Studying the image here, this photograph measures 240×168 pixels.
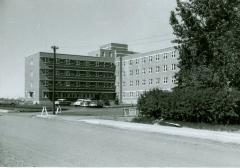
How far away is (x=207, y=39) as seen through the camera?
98.6ft

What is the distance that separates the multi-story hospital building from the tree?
163 ft

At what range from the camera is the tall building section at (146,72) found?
8307 cm

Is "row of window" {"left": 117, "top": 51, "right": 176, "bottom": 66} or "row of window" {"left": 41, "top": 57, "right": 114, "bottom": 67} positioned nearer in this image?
"row of window" {"left": 117, "top": 51, "right": 176, "bottom": 66}

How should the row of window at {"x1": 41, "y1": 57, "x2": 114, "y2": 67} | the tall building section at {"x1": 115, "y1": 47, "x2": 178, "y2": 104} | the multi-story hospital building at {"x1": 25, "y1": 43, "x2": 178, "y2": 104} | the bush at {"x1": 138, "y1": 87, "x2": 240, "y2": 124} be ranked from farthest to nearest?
the row of window at {"x1": 41, "y1": 57, "x2": 114, "y2": 67}, the multi-story hospital building at {"x1": 25, "y1": 43, "x2": 178, "y2": 104}, the tall building section at {"x1": 115, "y1": 47, "x2": 178, "y2": 104}, the bush at {"x1": 138, "y1": 87, "x2": 240, "y2": 124}

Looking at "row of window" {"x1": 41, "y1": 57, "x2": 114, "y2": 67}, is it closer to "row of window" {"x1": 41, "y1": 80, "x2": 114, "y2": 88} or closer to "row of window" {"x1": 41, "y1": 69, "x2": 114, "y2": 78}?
"row of window" {"x1": 41, "y1": 69, "x2": 114, "y2": 78}

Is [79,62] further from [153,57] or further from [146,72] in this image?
[153,57]

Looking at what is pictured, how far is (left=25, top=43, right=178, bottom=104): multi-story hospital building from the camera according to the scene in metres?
87.2

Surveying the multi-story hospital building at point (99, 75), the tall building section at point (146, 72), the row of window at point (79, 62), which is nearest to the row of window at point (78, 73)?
the multi-story hospital building at point (99, 75)

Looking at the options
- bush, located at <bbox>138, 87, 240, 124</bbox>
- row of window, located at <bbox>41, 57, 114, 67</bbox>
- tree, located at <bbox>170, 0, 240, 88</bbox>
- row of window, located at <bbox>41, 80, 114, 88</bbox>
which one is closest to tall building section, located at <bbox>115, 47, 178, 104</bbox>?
row of window, located at <bbox>41, 80, 114, 88</bbox>

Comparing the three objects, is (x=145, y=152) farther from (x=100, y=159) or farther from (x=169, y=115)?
(x=169, y=115)

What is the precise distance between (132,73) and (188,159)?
86264 millimetres

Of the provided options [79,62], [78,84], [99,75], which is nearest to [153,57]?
[99,75]

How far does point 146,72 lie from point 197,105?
6799 cm

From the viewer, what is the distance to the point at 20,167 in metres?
8.84
